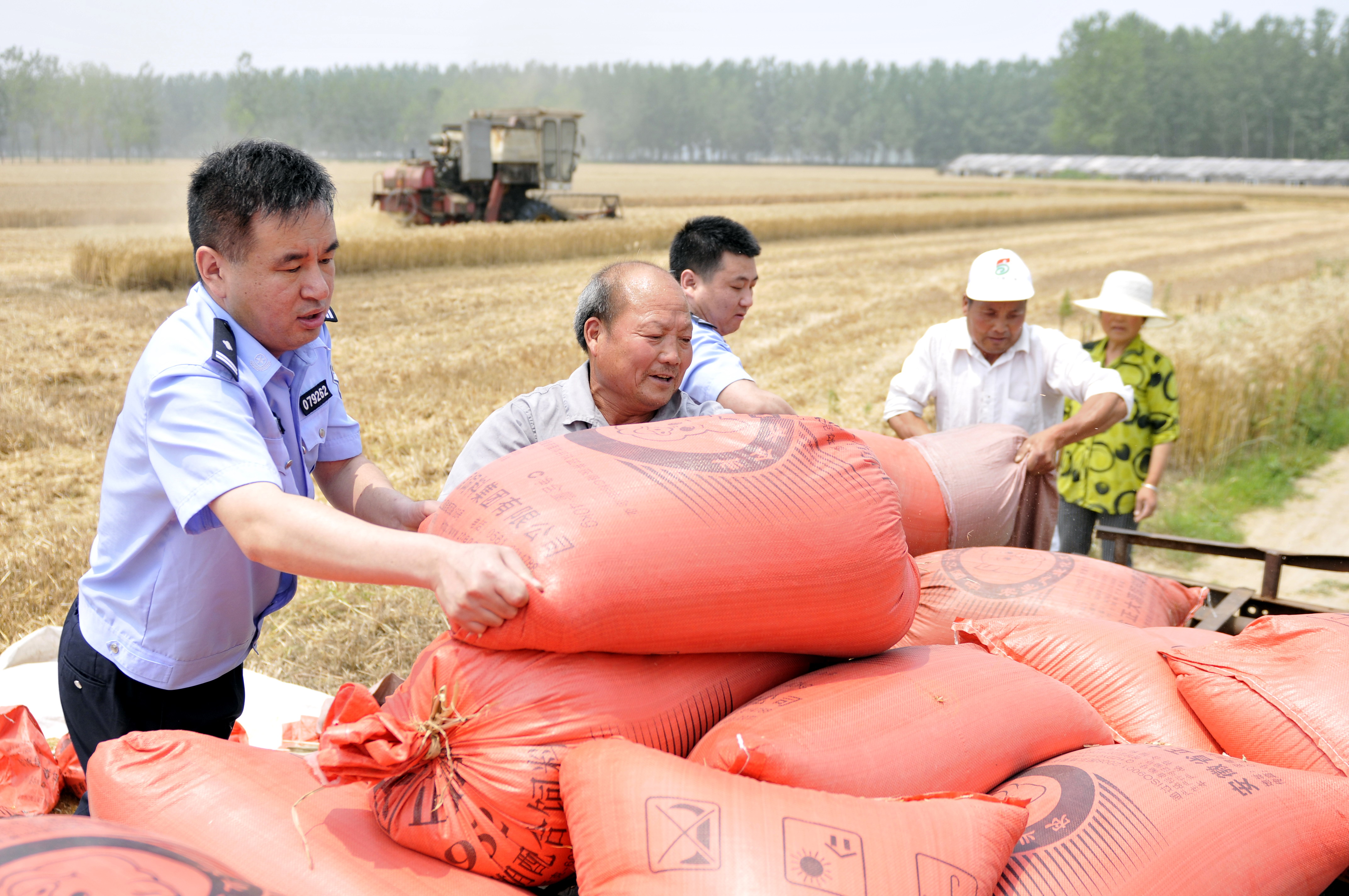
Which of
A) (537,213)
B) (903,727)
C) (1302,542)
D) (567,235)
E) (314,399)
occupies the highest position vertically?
(537,213)

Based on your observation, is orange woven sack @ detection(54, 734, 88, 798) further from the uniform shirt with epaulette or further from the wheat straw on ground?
the wheat straw on ground

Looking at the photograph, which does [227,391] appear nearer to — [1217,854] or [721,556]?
[721,556]

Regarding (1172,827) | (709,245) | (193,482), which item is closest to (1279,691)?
(1172,827)

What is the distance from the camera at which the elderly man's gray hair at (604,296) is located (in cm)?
206

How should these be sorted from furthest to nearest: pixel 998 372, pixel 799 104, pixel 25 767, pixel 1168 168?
pixel 799 104 → pixel 1168 168 → pixel 998 372 → pixel 25 767

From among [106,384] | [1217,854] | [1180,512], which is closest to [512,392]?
[106,384]

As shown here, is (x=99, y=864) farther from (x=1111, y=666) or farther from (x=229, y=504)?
(x=1111, y=666)

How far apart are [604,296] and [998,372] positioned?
1.98 meters

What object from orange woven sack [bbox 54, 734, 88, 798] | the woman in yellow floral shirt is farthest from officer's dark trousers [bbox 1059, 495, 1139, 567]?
orange woven sack [bbox 54, 734, 88, 798]

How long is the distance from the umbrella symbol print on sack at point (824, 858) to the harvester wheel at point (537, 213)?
19.3 metres

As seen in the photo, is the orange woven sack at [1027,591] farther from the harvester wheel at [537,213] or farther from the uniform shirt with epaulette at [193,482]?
the harvester wheel at [537,213]

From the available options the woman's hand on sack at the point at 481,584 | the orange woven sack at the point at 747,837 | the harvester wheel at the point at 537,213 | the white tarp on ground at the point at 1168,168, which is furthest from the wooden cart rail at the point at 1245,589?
the white tarp on ground at the point at 1168,168

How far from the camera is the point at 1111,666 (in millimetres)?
2133

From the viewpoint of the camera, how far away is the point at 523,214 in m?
20.0
